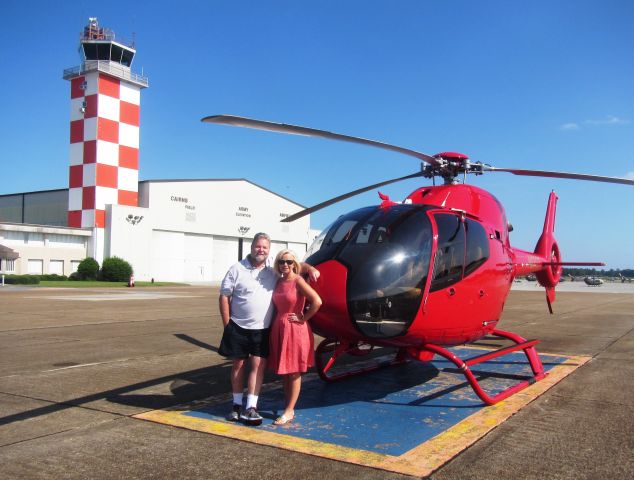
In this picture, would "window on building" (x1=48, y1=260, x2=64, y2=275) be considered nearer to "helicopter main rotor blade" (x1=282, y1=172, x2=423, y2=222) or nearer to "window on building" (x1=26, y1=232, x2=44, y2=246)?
"window on building" (x1=26, y1=232, x2=44, y2=246)

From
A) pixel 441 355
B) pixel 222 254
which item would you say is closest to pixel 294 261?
pixel 441 355

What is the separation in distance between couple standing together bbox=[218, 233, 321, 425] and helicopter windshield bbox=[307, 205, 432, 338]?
17.6 inches

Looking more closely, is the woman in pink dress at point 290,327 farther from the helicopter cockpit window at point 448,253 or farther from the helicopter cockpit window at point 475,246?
the helicopter cockpit window at point 475,246

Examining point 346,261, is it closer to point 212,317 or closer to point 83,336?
point 83,336

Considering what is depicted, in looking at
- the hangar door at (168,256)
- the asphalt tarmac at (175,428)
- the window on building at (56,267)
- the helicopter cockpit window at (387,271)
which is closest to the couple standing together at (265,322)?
the helicopter cockpit window at (387,271)

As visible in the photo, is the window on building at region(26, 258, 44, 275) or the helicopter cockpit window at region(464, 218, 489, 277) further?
the window on building at region(26, 258, 44, 275)

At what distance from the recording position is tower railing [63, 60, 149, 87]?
4094 centimetres

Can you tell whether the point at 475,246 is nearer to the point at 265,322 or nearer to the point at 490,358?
the point at 490,358

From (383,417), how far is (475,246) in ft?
7.16

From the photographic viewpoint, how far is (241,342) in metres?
4.96

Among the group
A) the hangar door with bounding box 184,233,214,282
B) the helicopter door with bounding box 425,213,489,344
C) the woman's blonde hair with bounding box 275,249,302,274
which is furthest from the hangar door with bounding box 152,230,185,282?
the woman's blonde hair with bounding box 275,249,302,274

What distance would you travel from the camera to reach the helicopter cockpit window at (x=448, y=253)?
18.4ft

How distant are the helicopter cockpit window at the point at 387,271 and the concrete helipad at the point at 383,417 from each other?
89 cm

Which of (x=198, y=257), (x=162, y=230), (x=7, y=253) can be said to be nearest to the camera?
(x=7, y=253)
